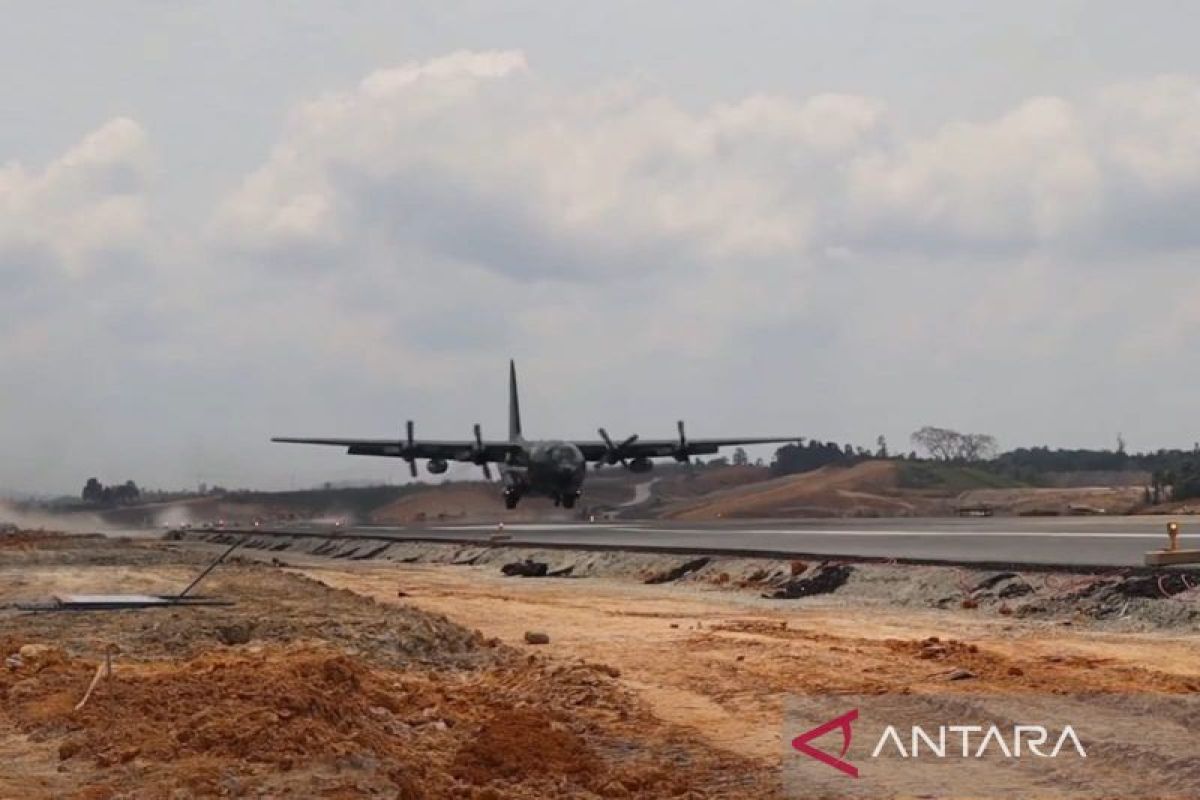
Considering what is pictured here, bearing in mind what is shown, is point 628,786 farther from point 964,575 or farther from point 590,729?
point 964,575

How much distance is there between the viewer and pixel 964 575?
25.9 m

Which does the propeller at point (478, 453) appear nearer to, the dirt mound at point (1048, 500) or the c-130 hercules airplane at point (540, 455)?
the c-130 hercules airplane at point (540, 455)

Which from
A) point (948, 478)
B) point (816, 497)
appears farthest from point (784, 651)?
point (948, 478)

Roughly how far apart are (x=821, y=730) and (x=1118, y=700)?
3.11 m

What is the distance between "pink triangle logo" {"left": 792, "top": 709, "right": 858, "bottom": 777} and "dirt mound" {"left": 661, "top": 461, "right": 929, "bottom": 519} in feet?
289

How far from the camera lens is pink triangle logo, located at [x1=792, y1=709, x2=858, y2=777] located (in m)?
10.2

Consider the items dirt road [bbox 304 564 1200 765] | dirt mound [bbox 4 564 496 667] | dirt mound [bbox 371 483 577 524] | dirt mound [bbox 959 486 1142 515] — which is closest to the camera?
dirt road [bbox 304 564 1200 765]

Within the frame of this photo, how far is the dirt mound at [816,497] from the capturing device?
114m

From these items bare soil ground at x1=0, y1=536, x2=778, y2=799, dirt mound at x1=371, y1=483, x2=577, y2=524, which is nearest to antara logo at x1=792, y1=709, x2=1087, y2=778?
bare soil ground at x1=0, y1=536, x2=778, y2=799

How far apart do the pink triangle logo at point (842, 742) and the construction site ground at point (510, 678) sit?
11.4 inches

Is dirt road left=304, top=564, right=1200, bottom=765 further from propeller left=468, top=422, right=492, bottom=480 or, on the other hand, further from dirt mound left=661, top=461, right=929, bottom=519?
dirt mound left=661, top=461, right=929, bottom=519

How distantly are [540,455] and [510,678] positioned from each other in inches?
1991

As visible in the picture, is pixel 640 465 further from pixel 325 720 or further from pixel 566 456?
pixel 325 720

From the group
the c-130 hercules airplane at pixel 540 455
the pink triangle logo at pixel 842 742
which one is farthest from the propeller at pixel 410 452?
the pink triangle logo at pixel 842 742
